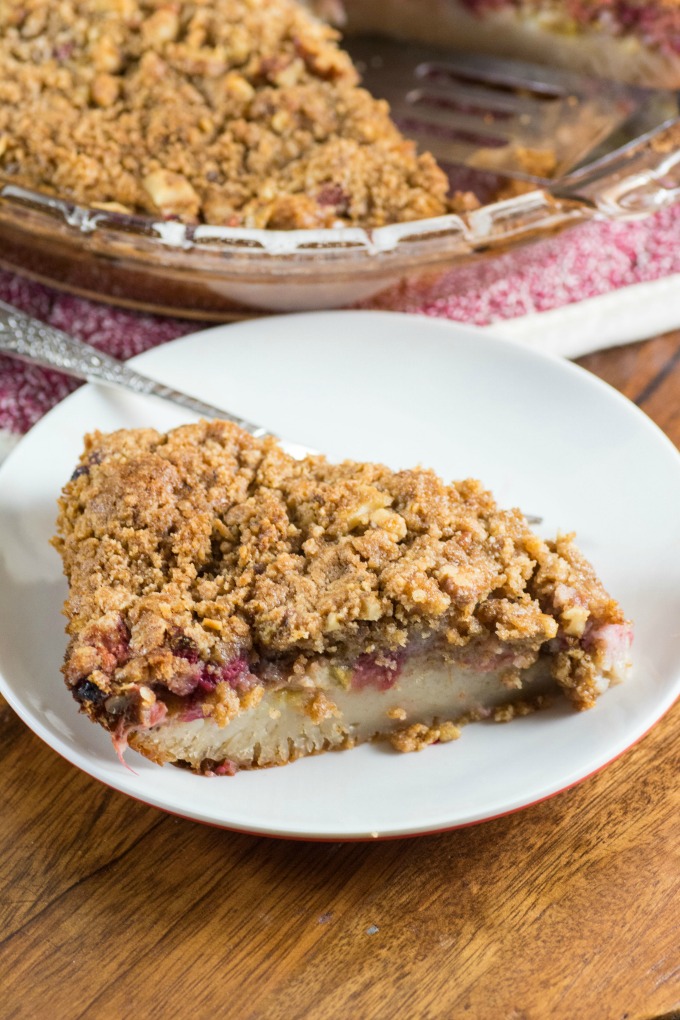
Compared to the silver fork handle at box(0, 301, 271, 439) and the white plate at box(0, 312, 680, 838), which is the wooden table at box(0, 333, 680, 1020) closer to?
the white plate at box(0, 312, 680, 838)

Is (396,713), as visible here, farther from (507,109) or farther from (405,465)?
(507,109)

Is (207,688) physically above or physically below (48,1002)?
above

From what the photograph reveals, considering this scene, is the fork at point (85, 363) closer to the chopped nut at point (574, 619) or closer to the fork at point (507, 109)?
the chopped nut at point (574, 619)

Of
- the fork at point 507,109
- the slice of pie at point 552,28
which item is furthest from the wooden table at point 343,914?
the slice of pie at point 552,28

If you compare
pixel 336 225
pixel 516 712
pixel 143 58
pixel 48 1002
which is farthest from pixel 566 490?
pixel 143 58

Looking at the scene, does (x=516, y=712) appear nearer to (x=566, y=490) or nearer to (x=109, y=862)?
(x=566, y=490)

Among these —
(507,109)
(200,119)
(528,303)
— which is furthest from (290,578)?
(507,109)
